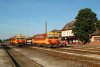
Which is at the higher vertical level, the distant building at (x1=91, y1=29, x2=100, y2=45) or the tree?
the tree

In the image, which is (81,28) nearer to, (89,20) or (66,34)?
(89,20)

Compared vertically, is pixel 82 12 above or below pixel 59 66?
above

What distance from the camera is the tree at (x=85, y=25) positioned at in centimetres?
7312

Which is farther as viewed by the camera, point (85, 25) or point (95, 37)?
point (85, 25)

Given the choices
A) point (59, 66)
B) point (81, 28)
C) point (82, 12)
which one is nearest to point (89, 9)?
point (82, 12)

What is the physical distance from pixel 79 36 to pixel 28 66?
5656 centimetres

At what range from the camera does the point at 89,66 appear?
1677 centimetres

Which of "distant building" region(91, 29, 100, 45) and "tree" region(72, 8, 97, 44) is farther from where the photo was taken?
"tree" region(72, 8, 97, 44)

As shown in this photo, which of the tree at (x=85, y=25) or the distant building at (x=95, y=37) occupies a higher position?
the tree at (x=85, y=25)

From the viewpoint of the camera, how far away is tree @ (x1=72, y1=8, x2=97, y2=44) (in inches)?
2879

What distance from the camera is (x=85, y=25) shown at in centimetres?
7356

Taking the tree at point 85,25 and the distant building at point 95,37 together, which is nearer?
the distant building at point 95,37

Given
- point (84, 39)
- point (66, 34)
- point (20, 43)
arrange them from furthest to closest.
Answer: point (66, 34) → point (84, 39) → point (20, 43)

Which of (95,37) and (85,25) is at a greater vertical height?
(85,25)
